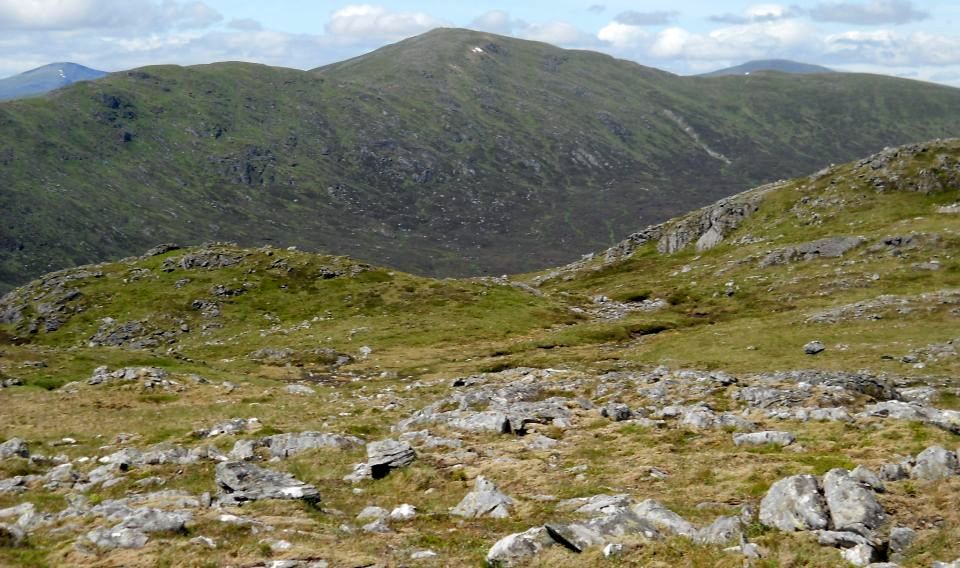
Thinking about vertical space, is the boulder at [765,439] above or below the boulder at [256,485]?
below

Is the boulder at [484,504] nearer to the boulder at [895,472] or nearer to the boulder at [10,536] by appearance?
the boulder at [895,472]

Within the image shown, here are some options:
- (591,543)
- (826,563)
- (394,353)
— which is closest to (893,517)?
(826,563)

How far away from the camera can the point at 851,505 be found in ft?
71.0

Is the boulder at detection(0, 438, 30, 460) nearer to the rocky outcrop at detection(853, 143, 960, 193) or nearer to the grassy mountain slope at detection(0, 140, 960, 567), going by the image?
the grassy mountain slope at detection(0, 140, 960, 567)

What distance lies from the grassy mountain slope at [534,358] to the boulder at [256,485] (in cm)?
110

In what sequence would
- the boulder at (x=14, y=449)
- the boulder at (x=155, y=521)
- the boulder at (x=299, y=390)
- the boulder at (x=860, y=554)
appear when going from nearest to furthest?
the boulder at (x=860, y=554) < the boulder at (x=155, y=521) < the boulder at (x=14, y=449) < the boulder at (x=299, y=390)

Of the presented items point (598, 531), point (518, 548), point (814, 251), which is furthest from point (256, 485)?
point (814, 251)

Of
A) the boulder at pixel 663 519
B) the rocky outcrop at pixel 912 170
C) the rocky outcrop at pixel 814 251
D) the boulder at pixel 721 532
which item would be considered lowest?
the rocky outcrop at pixel 814 251

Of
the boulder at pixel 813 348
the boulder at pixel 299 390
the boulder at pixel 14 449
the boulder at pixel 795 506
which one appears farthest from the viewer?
the boulder at pixel 813 348

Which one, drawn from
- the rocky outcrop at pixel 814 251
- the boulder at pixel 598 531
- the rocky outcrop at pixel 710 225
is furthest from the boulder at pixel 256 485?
the rocky outcrop at pixel 710 225

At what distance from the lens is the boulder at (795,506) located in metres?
21.5

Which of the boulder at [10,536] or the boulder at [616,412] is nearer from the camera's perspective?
the boulder at [10,536]

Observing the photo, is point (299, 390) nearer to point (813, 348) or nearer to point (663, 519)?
point (663, 519)

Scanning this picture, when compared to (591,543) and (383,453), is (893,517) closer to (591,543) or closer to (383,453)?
(591,543)
